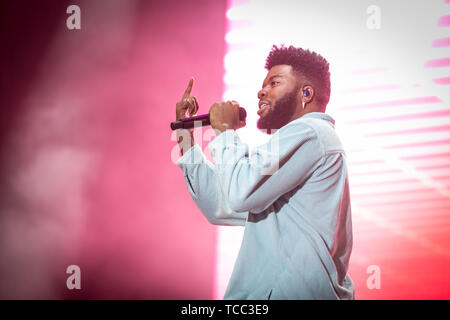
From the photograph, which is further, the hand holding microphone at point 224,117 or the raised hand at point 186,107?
the raised hand at point 186,107

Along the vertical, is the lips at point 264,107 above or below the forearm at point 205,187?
above

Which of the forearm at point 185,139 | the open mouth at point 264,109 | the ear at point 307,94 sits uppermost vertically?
the ear at point 307,94

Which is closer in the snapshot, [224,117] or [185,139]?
[224,117]

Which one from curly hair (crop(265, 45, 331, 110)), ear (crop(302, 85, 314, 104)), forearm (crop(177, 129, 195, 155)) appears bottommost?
forearm (crop(177, 129, 195, 155))

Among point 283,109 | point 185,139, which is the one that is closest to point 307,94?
point 283,109

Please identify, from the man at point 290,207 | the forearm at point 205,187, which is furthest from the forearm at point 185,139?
the man at point 290,207

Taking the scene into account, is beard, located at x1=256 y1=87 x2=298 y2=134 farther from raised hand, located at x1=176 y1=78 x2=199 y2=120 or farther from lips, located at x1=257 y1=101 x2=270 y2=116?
raised hand, located at x1=176 y1=78 x2=199 y2=120

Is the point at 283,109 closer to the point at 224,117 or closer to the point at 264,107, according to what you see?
the point at 264,107

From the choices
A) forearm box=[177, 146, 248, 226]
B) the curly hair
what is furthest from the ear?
forearm box=[177, 146, 248, 226]

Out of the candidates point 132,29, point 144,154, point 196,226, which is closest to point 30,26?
point 132,29

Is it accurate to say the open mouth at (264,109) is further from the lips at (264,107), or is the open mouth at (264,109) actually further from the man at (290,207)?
the man at (290,207)

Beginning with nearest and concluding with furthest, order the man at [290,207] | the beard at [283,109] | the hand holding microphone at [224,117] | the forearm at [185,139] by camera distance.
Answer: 1. the man at [290,207]
2. the hand holding microphone at [224,117]
3. the beard at [283,109]
4. the forearm at [185,139]

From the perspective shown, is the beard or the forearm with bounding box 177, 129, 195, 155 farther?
the forearm with bounding box 177, 129, 195, 155
